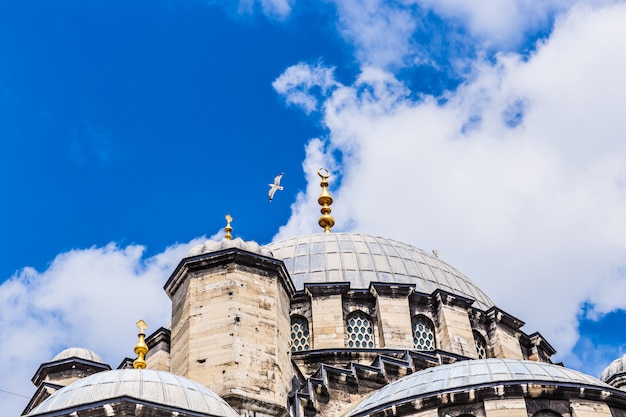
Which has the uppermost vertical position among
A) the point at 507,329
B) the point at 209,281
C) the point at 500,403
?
the point at 507,329

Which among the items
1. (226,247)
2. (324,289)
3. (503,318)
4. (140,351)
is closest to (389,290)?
(324,289)

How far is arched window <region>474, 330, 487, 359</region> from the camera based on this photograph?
24.1m

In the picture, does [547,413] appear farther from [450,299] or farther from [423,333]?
[450,299]

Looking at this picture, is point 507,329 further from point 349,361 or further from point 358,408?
point 358,408

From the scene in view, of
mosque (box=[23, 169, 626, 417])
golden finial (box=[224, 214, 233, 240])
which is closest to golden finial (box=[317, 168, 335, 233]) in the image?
mosque (box=[23, 169, 626, 417])

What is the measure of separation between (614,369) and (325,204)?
33.6 feet

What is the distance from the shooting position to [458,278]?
27.2 metres

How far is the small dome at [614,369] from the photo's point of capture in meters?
27.0

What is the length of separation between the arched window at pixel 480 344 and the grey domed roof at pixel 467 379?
7.19 m

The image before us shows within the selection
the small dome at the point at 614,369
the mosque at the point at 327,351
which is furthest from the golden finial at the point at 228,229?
the small dome at the point at 614,369

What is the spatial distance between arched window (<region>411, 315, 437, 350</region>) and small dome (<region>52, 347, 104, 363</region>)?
8620mm

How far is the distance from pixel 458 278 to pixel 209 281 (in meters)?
10.7

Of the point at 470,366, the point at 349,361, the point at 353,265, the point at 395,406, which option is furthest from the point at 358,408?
the point at 353,265

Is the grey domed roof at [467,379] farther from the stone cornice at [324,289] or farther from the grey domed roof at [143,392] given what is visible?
the stone cornice at [324,289]
